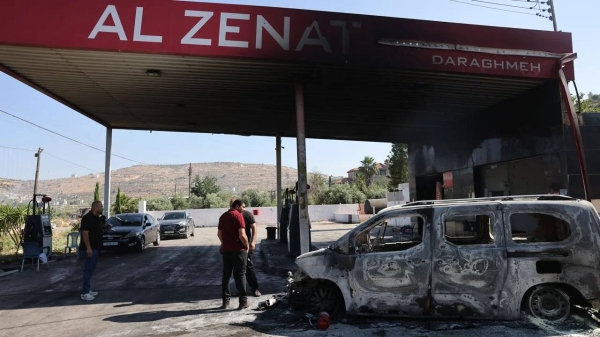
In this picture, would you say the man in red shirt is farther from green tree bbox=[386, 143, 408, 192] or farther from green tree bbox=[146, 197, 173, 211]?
green tree bbox=[146, 197, 173, 211]

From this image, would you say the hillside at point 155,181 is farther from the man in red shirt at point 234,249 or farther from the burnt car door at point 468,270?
the burnt car door at point 468,270

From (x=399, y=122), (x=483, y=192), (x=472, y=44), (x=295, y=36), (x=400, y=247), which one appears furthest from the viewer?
(x=399, y=122)

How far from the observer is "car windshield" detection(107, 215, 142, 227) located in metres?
14.6

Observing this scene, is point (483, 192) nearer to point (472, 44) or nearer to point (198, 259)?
point (472, 44)

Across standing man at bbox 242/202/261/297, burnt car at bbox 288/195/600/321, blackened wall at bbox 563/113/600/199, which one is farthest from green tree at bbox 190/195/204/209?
burnt car at bbox 288/195/600/321

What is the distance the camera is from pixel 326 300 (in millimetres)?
5613

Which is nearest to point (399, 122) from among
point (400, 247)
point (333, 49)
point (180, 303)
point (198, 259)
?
point (333, 49)

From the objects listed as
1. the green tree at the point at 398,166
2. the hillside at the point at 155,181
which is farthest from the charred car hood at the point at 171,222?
the hillside at the point at 155,181

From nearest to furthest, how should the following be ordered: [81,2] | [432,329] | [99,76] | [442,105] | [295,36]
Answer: [432,329] → [81,2] → [295,36] → [99,76] → [442,105]

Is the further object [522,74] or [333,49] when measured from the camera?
[522,74]

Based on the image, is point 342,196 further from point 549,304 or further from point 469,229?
point 549,304

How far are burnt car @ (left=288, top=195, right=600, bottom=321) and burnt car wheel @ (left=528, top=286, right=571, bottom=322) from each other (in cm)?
1

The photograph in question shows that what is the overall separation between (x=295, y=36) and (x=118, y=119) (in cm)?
998

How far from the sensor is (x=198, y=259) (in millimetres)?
12492
